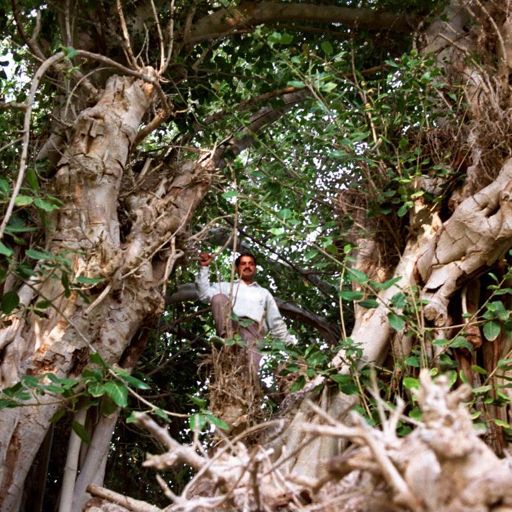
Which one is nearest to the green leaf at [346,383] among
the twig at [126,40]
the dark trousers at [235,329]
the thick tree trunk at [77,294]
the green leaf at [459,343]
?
the green leaf at [459,343]

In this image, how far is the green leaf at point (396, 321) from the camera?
3013mm

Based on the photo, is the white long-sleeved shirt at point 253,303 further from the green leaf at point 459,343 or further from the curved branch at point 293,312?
the green leaf at point 459,343

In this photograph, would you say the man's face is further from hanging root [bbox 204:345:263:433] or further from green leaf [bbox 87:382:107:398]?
green leaf [bbox 87:382:107:398]

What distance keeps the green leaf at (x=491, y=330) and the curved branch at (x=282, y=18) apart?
9.69 ft

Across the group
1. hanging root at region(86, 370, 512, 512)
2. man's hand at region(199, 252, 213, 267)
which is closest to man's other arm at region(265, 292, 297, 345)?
man's hand at region(199, 252, 213, 267)

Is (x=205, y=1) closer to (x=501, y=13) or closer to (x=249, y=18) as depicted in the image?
(x=249, y=18)

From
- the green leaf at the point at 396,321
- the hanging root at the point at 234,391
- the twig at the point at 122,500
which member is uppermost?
the green leaf at the point at 396,321

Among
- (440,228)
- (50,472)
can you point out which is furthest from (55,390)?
(50,472)

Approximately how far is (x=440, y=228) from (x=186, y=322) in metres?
2.93

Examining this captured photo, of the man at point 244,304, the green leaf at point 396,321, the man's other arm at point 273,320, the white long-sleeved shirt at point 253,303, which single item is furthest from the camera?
the man's other arm at point 273,320

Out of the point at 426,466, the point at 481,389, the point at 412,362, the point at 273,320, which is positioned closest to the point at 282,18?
the point at 273,320

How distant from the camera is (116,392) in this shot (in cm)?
264

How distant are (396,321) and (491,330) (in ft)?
1.59

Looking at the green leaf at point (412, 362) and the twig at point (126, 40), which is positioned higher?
the twig at point (126, 40)
